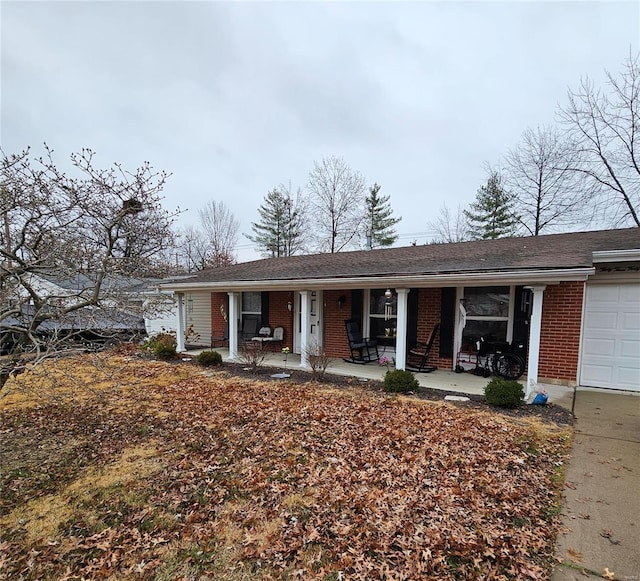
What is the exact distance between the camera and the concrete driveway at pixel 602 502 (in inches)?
84.7

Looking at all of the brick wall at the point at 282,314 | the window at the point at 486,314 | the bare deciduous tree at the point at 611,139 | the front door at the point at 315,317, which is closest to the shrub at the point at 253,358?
the front door at the point at 315,317

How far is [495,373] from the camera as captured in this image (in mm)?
7184

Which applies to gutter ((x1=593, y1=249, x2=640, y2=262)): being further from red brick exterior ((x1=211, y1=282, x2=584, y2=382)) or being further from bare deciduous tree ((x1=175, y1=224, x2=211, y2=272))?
bare deciduous tree ((x1=175, y1=224, x2=211, y2=272))

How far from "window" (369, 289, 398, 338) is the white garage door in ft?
12.8

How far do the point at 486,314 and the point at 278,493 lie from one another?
6.17m

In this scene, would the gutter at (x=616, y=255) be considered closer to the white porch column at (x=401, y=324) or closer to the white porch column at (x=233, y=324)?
the white porch column at (x=401, y=324)

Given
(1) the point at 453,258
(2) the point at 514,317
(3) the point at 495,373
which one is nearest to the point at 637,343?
(2) the point at 514,317

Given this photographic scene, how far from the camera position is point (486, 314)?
296 inches

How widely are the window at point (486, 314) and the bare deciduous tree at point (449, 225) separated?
51.8 feet

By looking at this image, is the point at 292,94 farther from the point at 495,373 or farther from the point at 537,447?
the point at 537,447

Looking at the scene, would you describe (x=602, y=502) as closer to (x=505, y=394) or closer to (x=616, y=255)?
(x=505, y=394)

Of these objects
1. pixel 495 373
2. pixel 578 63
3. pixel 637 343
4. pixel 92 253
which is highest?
pixel 578 63

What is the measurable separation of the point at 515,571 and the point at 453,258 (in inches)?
244

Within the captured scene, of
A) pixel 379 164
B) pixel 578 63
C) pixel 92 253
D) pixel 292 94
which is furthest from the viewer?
pixel 379 164
